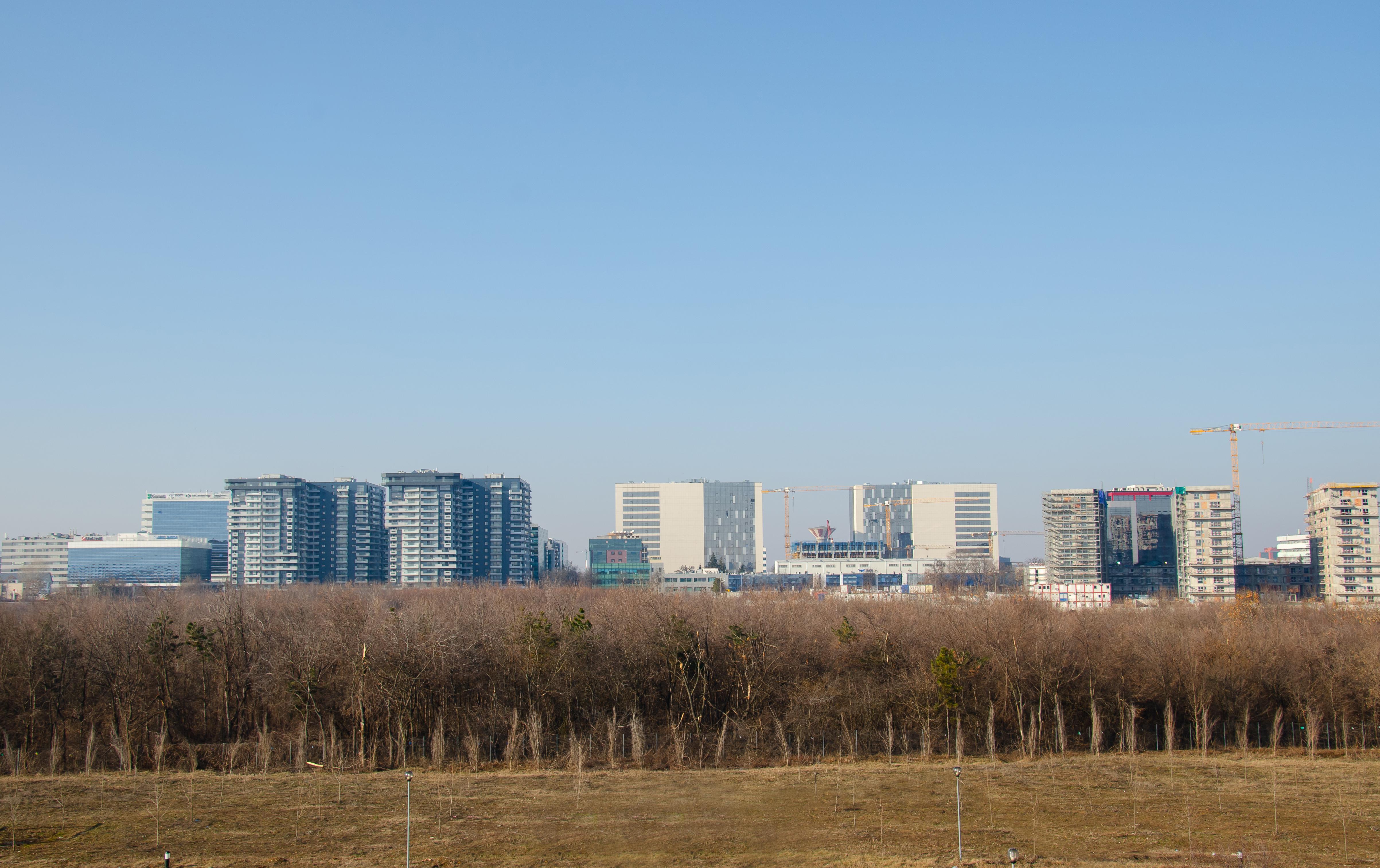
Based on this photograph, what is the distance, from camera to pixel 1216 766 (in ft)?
113

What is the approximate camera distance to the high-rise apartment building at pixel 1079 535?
128 m

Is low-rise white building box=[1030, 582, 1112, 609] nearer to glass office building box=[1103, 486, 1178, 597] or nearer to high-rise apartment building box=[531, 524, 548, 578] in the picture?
glass office building box=[1103, 486, 1178, 597]

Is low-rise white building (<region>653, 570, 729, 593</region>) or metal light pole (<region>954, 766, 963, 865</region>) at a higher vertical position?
metal light pole (<region>954, 766, 963, 865</region>)

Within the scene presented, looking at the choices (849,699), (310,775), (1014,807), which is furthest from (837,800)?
(310,775)

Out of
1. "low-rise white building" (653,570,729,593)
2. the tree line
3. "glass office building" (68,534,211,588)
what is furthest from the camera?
"glass office building" (68,534,211,588)

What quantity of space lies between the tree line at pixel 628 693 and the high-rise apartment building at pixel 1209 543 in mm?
74639

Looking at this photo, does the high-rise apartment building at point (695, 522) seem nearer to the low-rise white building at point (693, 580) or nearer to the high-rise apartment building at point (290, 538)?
the low-rise white building at point (693, 580)

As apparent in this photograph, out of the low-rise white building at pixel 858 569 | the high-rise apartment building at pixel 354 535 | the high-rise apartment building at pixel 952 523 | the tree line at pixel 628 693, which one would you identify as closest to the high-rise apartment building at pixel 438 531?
the high-rise apartment building at pixel 354 535

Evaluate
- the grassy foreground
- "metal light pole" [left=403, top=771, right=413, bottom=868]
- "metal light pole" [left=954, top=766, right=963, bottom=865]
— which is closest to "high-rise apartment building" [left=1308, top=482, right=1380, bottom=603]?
the grassy foreground

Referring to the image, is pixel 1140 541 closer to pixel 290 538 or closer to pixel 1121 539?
pixel 1121 539

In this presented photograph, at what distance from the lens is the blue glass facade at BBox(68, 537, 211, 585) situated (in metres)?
180

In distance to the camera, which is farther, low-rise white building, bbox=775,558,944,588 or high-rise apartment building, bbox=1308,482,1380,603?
low-rise white building, bbox=775,558,944,588

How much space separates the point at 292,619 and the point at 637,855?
1393 inches

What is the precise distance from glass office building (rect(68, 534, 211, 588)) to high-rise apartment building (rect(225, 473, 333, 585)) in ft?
75.7
